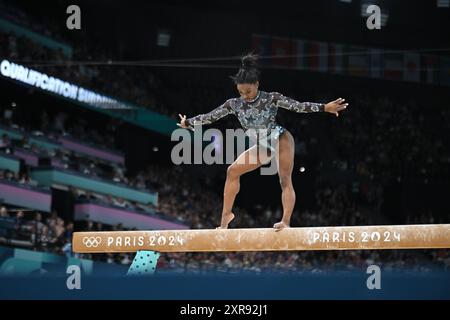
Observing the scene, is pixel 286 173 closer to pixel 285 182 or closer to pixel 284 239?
pixel 285 182

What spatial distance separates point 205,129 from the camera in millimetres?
25375

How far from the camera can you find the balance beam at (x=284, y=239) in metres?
10.5

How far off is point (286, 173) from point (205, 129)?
1448 cm

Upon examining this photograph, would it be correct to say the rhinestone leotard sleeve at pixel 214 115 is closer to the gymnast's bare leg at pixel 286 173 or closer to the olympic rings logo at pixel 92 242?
the gymnast's bare leg at pixel 286 173

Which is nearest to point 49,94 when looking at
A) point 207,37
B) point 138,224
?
point 138,224

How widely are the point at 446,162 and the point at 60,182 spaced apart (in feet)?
41.4

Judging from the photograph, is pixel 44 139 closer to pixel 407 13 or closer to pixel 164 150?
pixel 164 150

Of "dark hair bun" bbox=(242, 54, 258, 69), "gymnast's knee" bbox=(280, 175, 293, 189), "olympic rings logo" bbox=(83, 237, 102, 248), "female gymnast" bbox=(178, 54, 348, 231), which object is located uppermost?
"dark hair bun" bbox=(242, 54, 258, 69)

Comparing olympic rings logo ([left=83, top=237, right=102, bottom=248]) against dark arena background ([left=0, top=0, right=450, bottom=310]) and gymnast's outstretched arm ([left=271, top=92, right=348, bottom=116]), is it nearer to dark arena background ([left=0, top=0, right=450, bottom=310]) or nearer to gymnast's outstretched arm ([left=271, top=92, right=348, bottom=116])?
dark arena background ([left=0, top=0, right=450, bottom=310])

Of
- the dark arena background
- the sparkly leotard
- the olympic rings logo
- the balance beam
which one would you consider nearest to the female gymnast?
the sparkly leotard

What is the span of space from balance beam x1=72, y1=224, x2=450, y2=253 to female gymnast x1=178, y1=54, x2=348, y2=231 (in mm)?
282

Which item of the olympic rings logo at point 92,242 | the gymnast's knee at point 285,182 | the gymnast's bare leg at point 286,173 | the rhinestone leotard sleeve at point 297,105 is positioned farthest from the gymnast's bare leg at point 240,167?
the olympic rings logo at point 92,242

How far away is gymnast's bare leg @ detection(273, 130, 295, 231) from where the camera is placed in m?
10.9

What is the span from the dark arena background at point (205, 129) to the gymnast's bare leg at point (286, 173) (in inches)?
98.1
